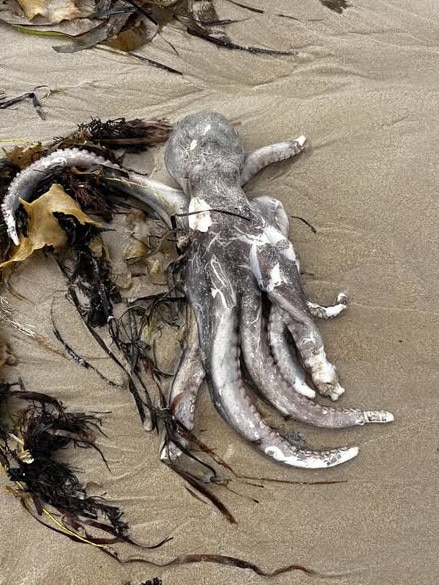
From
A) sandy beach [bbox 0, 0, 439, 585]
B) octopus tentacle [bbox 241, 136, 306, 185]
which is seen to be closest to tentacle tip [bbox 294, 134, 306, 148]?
octopus tentacle [bbox 241, 136, 306, 185]


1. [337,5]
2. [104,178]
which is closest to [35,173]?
[104,178]

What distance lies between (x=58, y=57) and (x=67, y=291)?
2.11m

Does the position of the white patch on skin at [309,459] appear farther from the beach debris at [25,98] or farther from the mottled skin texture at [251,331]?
the beach debris at [25,98]

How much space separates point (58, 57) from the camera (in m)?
4.95

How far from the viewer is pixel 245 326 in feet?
13.0

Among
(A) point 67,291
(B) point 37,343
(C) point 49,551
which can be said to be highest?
(A) point 67,291

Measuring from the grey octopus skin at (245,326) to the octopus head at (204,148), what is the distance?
0.02m

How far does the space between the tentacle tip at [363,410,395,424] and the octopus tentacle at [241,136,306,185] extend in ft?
6.61

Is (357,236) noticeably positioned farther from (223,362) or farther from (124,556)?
(124,556)

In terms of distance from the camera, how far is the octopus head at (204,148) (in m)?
4.27

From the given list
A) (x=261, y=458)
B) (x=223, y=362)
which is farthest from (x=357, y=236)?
(x=261, y=458)

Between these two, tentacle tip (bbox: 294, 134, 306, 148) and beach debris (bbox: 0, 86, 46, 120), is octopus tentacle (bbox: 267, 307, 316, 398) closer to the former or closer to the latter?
tentacle tip (bbox: 294, 134, 306, 148)

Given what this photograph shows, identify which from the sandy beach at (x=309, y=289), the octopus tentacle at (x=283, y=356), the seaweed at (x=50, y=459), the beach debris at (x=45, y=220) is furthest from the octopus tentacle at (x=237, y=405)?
the beach debris at (x=45, y=220)

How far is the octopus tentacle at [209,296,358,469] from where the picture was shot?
389 centimetres
